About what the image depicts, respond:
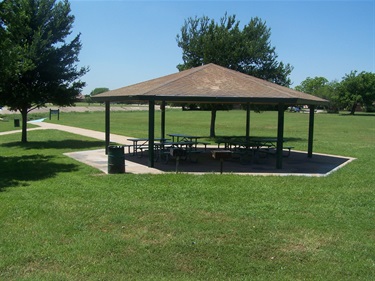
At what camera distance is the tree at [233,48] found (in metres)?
23.9

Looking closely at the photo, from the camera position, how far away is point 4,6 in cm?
1108

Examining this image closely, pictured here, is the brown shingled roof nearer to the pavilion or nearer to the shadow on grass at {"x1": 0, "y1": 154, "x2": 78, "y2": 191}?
the pavilion

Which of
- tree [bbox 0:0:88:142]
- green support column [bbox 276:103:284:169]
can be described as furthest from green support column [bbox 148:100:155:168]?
tree [bbox 0:0:88:142]

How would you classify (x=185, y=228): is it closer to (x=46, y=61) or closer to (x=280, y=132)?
(x=280, y=132)

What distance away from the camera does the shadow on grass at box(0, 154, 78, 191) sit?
9.92 metres

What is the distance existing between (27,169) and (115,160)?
2.96 meters

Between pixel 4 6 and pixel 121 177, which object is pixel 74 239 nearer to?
pixel 121 177

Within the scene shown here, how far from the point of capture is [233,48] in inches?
950

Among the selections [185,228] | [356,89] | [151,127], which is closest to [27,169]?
[151,127]

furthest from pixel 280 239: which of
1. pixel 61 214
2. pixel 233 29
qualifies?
pixel 233 29

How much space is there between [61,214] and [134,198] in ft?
5.09

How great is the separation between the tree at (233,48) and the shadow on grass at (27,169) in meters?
12.7

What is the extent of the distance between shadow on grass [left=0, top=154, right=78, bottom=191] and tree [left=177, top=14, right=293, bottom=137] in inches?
498

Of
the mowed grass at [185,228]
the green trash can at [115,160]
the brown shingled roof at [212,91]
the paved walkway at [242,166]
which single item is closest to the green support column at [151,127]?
the brown shingled roof at [212,91]
